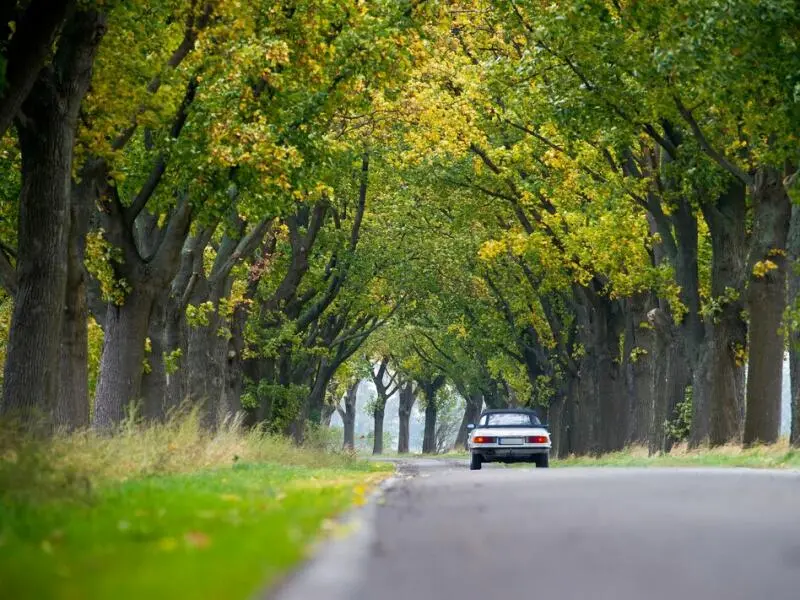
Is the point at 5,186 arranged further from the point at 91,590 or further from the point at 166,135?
the point at 91,590

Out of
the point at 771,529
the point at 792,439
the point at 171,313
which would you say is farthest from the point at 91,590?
the point at 171,313

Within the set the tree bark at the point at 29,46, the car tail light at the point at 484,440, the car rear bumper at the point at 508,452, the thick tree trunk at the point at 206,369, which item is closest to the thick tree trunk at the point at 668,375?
the car rear bumper at the point at 508,452

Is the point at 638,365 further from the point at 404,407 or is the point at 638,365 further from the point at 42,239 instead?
the point at 404,407

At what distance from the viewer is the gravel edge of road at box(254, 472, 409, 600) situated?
23.1ft

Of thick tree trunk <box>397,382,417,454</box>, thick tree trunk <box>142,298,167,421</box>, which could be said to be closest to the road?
thick tree trunk <box>142,298,167,421</box>

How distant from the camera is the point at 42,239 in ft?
60.3

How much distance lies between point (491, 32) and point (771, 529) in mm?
27117

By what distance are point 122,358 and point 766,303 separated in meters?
12.5

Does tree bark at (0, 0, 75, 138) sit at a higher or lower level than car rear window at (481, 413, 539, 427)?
higher

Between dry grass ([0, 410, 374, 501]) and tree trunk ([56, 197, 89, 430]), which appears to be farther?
tree trunk ([56, 197, 89, 430])

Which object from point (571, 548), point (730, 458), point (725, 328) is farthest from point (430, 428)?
point (571, 548)

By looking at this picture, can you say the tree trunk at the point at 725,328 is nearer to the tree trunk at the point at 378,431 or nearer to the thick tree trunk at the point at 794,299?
the thick tree trunk at the point at 794,299

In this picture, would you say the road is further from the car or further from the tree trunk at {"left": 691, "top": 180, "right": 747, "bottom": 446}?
the car

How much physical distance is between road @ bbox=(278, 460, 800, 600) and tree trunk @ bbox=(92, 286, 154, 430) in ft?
33.5
